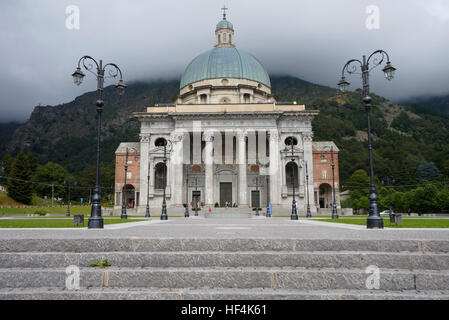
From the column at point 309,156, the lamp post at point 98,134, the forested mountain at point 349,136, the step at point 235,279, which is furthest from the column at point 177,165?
the forested mountain at point 349,136

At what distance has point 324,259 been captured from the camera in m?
6.06

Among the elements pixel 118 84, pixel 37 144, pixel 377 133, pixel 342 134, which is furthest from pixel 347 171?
pixel 37 144

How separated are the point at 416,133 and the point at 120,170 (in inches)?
5686

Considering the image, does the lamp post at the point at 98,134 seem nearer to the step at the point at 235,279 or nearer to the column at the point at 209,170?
the step at the point at 235,279

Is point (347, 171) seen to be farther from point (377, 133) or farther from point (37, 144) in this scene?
point (37, 144)

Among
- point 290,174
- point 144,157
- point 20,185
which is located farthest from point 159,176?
point 20,185

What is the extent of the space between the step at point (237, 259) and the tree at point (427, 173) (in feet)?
322

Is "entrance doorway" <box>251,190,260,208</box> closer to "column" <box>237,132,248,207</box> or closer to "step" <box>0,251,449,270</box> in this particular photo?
"column" <box>237,132,248,207</box>

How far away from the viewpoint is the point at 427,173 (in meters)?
92.0

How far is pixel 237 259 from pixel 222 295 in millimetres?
1113

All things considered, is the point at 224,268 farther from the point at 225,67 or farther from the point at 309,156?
Answer: the point at 225,67

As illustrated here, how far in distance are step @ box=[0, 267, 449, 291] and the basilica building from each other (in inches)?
1570
